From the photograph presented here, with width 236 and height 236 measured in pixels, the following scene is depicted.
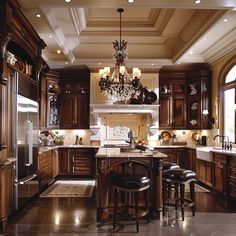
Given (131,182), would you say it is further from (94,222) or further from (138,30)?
(138,30)

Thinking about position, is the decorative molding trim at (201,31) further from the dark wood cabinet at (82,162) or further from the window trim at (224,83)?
the dark wood cabinet at (82,162)

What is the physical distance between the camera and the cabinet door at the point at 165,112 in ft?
26.6

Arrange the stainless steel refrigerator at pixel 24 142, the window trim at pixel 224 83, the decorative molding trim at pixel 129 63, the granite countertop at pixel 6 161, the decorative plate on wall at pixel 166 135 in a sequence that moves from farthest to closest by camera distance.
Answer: the decorative plate on wall at pixel 166 135 < the decorative molding trim at pixel 129 63 < the window trim at pixel 224 83 < the stainless steel refrigerator at pixel 24 142 < the granite countertop at pixel 6 161

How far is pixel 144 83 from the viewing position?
8016 mm

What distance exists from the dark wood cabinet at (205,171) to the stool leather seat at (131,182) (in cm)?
267

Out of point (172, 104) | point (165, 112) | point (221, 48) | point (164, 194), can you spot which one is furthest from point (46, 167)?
point (221, 48)

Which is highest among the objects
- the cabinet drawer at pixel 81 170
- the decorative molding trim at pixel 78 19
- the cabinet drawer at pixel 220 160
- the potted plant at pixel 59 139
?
the decorative molding trim at pixel 78 19

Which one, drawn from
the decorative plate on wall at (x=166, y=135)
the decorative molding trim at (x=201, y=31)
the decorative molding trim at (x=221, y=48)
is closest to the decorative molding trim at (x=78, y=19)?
the decorative molding trim at (x=201, y=31)

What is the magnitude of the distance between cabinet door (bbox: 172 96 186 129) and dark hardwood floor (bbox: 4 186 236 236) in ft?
10.8

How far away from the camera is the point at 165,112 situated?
320 inches

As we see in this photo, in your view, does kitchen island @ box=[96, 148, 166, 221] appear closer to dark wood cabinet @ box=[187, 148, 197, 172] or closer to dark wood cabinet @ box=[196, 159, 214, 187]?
dark wood cabinet @ box=[196, 159, 214, 187]

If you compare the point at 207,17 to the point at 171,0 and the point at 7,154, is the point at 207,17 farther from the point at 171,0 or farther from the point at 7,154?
the point at 7,154

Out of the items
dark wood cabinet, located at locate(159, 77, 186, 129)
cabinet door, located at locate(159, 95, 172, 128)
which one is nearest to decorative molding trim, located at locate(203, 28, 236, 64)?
dark wood cabinet, located at locate(159, 77, 186, 129)

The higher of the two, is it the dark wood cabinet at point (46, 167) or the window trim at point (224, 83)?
the window trim at point (224, 83)
